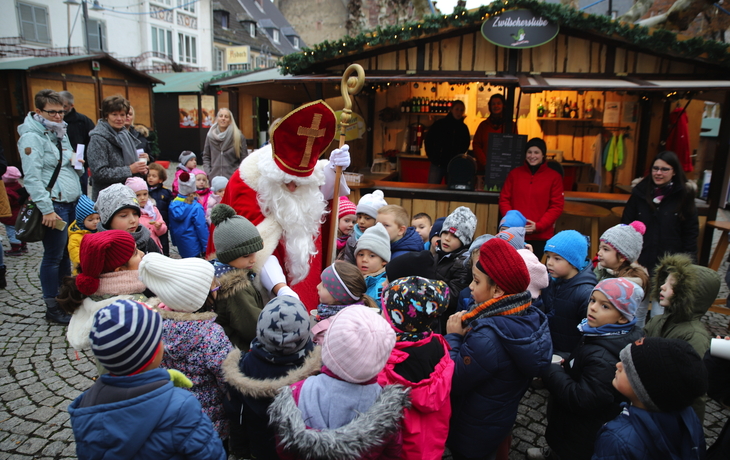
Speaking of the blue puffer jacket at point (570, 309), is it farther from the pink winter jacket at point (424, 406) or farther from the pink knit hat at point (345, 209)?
the pink knit hat at point (345, 209)

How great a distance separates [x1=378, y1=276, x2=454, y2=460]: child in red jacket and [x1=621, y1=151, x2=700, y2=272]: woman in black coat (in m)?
3.43

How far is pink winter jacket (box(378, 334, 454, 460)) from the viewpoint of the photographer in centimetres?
193

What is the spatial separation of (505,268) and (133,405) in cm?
165

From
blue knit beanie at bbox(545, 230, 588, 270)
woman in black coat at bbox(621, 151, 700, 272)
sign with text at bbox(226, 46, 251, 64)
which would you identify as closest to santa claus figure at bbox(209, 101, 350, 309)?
blue knit beanie at bbox(545, 230, 588, 270)

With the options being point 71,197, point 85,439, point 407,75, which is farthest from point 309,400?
point 407,75

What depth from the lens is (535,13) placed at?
20.4 feet

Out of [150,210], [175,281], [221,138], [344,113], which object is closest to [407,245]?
[344,113]

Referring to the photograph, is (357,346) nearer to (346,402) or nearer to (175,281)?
(346,402)

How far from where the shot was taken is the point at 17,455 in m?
2.76

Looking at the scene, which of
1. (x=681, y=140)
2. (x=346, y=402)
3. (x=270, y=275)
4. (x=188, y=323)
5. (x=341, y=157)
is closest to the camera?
(x=346, y=402)

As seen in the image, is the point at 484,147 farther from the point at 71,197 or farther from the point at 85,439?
the point at 85,439

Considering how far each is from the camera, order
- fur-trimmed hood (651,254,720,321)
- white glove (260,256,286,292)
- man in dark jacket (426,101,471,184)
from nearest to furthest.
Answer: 1. fur-trimmed hood (651,254,720,321)
2. white glove (260,256,286,292)
3. man in dark jacket (426,101,471,184)

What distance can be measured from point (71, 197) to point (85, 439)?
12.6 ft

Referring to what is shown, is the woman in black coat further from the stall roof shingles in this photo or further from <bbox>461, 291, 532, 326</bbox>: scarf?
the stall roof shingles
